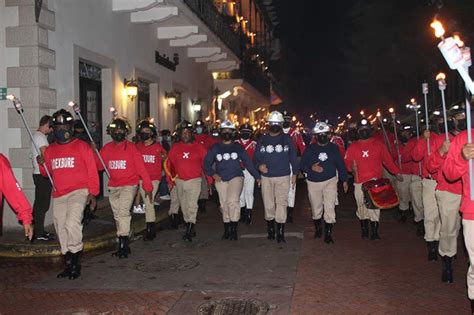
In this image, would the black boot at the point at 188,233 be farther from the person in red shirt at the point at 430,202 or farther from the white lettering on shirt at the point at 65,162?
the person in red shirt at the point at 430,202

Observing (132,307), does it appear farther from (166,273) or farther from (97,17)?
(97,17)

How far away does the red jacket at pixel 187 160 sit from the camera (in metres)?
9.67

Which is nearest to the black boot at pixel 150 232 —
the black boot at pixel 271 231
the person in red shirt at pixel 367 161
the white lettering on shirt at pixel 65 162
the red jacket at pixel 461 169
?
the black boot at pixel 271 231

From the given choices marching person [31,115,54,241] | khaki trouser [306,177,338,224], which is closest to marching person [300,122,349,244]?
khaki trouser [306,177,338,224]

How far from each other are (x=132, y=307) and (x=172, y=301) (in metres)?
0.44

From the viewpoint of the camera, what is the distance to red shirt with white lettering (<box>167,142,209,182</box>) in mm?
9672

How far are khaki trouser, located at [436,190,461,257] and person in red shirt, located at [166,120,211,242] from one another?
432cm

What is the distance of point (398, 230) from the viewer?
1017 cm

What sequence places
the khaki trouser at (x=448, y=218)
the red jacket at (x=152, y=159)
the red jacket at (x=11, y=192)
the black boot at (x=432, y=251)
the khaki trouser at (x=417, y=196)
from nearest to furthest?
the red jacket at (x=11, y=192) < the khaki trouser at (x=448, y=218) < the black boot at (x=432, y=251) < the khaki trouser at (x=417, y=196) < the red jacket at (x=152, y=159)

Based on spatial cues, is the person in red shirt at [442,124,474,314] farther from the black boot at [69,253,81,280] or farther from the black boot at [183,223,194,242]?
the black boot at [183,223,194,242]

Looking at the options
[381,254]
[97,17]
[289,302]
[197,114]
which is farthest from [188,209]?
[197,114]

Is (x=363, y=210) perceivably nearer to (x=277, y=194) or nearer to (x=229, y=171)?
(x=277, y=194)

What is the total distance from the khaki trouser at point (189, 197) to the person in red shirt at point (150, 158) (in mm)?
525

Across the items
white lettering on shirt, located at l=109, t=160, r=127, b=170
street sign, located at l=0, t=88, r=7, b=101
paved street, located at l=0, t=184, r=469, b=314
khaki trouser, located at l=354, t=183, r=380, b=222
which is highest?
street sign, located at l=0, t=88, r=7, b=101
